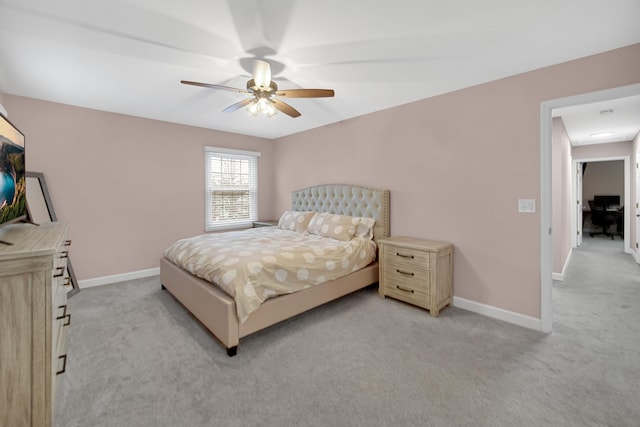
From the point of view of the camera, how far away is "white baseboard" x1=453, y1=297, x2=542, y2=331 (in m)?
2.54

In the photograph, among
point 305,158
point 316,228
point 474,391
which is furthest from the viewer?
point 305,158

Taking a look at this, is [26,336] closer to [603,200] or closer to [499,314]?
[499,314]

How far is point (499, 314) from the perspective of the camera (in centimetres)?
274

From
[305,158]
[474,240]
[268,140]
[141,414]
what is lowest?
[141,414]

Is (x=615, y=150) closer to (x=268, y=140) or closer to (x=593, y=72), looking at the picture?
(x=593, y=72)

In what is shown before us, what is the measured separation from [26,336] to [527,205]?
11.8ft

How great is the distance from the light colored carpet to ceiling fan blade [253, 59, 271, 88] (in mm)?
2227

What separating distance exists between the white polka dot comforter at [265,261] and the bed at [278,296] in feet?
0.23

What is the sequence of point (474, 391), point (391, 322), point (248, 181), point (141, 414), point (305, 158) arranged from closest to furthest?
1. point (141, 414)
2. point (474, 391)
3. point (391, 322)
4. point (305, 158)
5. point (248, 181)

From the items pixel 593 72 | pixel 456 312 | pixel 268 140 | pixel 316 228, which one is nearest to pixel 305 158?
pixel 268 140

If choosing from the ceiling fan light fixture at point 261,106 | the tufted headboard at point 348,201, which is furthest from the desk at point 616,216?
the ceiling fan light fixture at point 261,106

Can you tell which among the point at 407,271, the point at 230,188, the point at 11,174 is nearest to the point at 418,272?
the point at 407,271

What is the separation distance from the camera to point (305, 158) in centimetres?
490

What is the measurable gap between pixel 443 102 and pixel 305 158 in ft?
8.14
